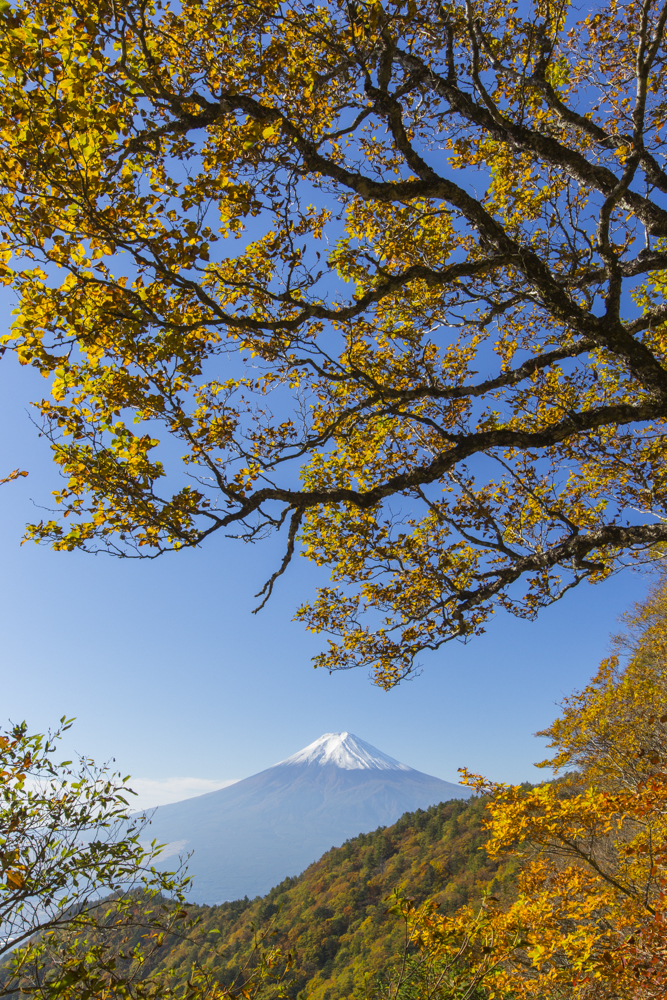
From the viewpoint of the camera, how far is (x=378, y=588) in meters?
5.92

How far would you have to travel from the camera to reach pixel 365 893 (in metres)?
32.6

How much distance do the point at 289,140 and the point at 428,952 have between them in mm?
6789

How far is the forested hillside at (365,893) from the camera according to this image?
24703mm

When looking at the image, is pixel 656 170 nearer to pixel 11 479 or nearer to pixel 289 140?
pixel 289 140

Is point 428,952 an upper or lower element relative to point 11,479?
lower

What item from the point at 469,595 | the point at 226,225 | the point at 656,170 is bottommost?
the point at 469,595

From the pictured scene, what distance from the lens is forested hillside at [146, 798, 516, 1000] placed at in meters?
24.7

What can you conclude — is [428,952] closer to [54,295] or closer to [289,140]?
[54,295]

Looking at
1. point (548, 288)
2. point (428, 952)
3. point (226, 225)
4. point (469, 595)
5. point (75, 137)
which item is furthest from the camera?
point (469, 595)

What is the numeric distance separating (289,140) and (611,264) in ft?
9.91

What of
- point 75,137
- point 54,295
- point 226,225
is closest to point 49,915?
point 54,295

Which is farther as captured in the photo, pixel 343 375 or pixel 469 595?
pixel 469 595

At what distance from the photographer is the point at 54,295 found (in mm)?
3545

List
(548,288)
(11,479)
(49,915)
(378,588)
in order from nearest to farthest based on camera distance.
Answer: (49,915) → (11,479) → (548,288) → (378,588)
